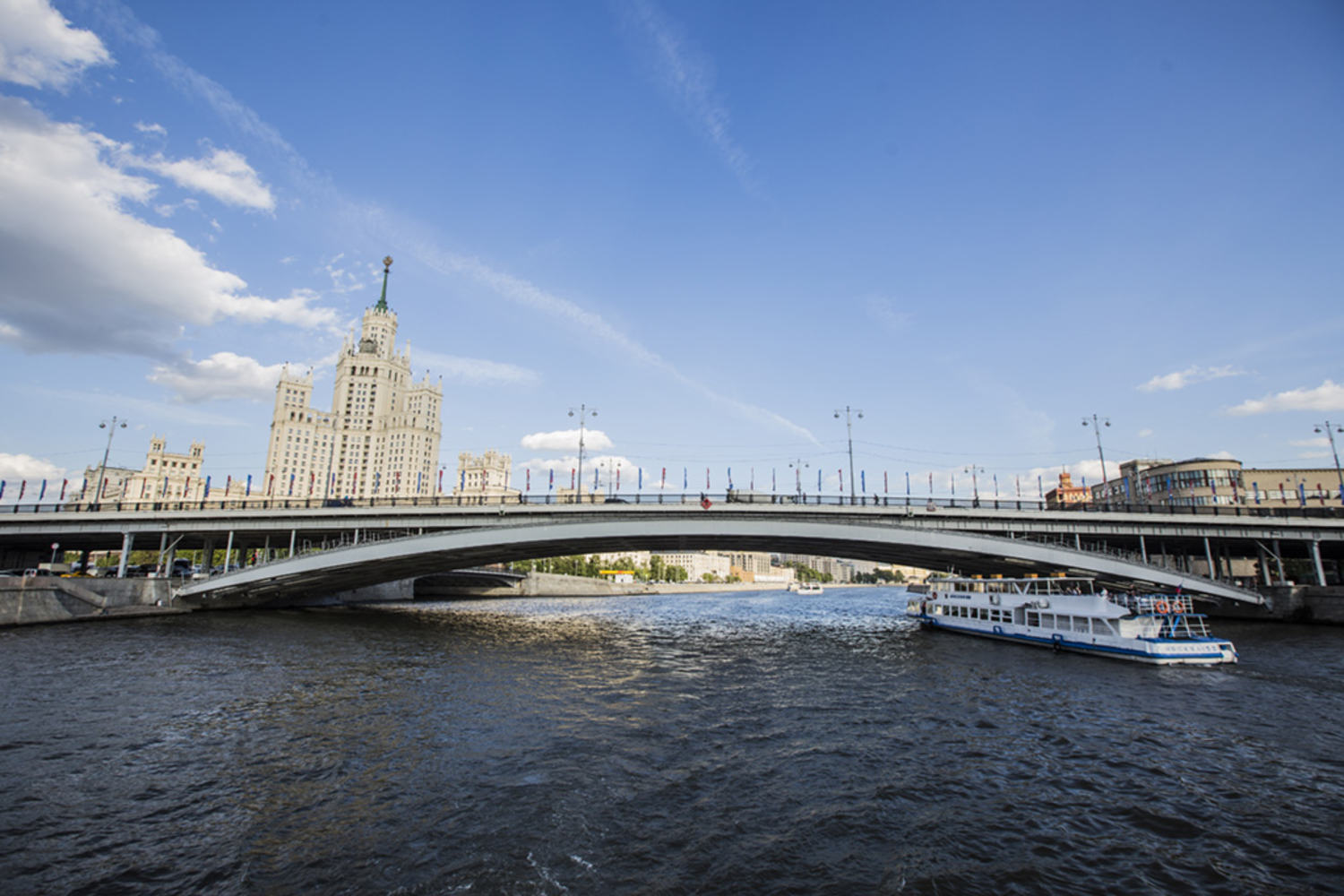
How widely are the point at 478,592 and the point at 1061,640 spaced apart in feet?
346

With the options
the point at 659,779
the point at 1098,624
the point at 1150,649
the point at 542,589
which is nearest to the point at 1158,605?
the point at 1098,624

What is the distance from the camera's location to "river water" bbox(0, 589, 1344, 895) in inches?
392

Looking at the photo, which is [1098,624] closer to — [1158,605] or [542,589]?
[1158,605]

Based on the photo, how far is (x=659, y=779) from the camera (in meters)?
14.2

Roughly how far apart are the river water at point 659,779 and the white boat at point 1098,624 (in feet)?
7.61

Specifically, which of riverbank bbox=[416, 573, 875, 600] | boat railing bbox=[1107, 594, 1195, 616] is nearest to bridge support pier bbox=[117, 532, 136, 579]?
riverbank bbox=[416, 573, 875, 600]

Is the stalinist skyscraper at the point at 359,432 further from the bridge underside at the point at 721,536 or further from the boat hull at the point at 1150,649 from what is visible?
the boat hull at the point at 1150,649

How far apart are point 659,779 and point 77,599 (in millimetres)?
50875

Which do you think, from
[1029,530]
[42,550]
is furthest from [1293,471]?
[42,550]

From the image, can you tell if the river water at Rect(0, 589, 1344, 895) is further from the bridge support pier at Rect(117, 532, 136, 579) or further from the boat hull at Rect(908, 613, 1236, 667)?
the bridge support pier at Rect(117, 532, 136, 579)

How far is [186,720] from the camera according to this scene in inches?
744

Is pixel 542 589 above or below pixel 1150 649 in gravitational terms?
below

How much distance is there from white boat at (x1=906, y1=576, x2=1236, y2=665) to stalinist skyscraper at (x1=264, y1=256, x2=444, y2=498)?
6137 inches

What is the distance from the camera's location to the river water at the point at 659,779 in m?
9.97
